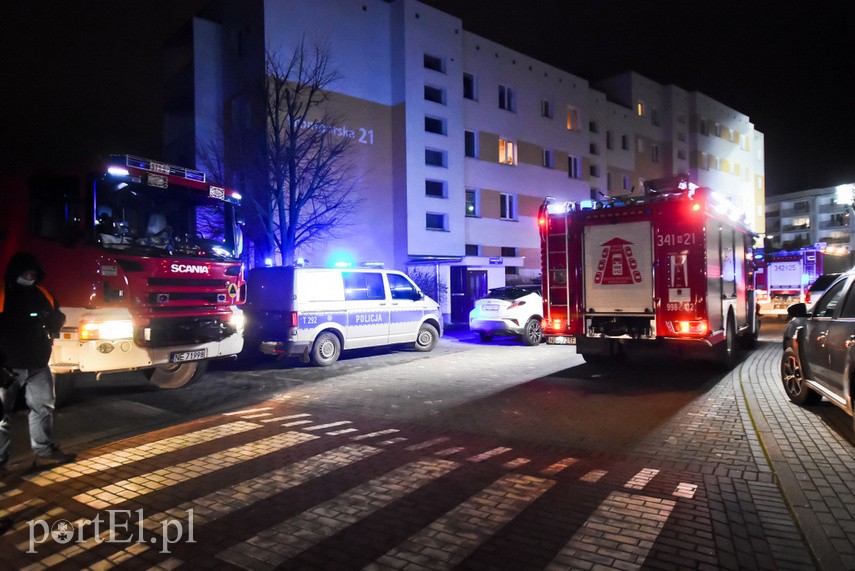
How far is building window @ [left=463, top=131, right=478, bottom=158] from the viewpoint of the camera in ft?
94.7

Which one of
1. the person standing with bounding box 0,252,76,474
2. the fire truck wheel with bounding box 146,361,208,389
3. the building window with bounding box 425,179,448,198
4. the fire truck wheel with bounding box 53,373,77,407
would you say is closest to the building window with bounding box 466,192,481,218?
the building window with bounding box 425,179,448,198

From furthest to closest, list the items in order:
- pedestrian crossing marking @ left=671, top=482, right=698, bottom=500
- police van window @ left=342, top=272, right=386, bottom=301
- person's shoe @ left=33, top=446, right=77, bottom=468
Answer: police van window @ left=342, top=272, right=386, bottom=301 → person's shoe @ left=33, top=446, right=77, bottom=468 → pedestrian crossing marking @ left=671, top=482, right=698, bottom=500

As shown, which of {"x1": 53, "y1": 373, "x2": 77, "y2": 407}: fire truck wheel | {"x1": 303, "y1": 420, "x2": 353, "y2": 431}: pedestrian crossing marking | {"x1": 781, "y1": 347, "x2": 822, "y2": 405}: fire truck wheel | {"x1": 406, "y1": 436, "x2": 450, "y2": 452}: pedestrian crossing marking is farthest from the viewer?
{"x1": 53, "y1": 373, "x2": 77, "y2": 407}: fire truck wheel

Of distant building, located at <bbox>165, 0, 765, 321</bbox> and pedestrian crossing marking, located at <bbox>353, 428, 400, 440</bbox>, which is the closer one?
pedestrian crossing marking, located at <bbox>353, 428, 400, 440</bbox>

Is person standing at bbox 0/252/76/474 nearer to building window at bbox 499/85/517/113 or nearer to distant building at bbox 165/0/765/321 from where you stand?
distant building at bbox 165/0/765/321

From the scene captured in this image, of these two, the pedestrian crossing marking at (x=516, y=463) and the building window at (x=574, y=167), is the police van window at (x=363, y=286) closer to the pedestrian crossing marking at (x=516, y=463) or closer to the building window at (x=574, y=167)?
the pedestrian crossing marking at (x=516, y=463)

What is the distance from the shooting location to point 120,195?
825cm

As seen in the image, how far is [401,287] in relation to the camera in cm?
1438

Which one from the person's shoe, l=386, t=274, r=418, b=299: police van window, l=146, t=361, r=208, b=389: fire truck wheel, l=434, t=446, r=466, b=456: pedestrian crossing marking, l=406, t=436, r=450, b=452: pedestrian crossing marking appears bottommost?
l=434, t=446, r=466, b=456: pedestrian crossing marking

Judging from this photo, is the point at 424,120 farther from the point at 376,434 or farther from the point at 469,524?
the point at 469,524

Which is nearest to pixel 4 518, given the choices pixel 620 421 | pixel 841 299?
pixel 620 421

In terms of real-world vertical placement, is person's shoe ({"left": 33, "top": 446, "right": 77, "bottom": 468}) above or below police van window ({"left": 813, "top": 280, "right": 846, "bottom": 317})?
below

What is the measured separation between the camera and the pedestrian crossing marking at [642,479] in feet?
15.9

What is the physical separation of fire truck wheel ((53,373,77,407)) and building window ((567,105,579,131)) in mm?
31036
